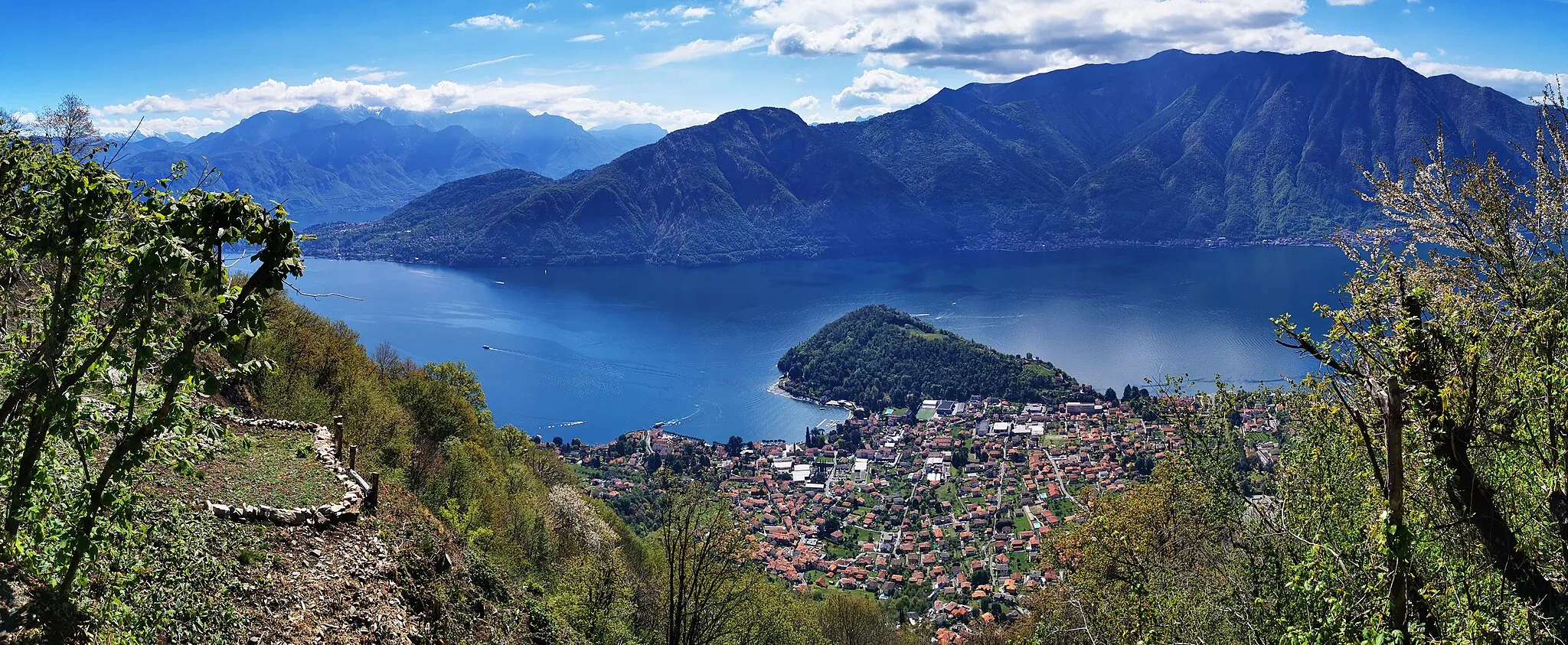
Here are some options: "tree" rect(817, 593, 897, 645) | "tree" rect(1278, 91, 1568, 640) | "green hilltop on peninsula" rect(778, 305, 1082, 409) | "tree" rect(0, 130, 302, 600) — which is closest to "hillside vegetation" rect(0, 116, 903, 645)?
"tree" rect(0, 130, 302, 600)

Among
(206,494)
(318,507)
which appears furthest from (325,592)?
(206,494)

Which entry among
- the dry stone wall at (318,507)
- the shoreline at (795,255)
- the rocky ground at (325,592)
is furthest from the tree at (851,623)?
the shoreline at (795,255)

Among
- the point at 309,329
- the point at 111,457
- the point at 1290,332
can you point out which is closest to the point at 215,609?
the point at 111,457

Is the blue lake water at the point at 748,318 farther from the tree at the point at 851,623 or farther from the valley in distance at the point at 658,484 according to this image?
the tree at the point at 851,623

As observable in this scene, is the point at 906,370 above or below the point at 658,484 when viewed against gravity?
below

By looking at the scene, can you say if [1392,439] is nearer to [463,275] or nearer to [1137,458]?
[1137,458]

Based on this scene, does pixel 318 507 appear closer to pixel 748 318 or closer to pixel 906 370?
pixel 906 370
